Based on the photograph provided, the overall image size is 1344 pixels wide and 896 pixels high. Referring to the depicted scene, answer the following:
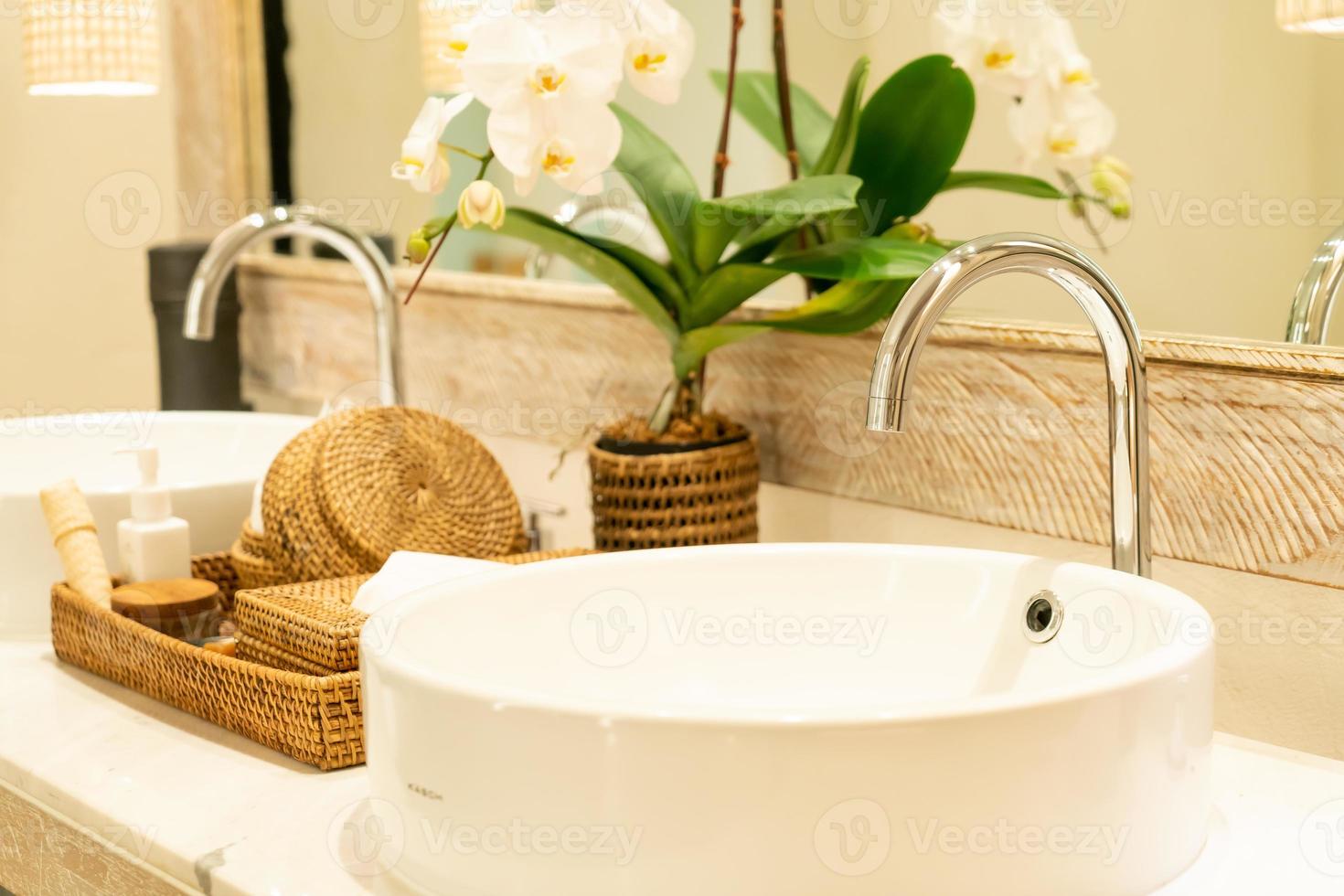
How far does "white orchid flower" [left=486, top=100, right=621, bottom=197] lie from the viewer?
0.94 metres

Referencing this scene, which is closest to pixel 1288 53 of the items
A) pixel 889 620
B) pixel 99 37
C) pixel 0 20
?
pixel 889 620

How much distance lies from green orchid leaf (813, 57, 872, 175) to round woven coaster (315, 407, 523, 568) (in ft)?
1.10

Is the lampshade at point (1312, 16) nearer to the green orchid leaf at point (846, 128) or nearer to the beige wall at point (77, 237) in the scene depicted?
the green orchid leaf at point (846, 128)

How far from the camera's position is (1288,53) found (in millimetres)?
827

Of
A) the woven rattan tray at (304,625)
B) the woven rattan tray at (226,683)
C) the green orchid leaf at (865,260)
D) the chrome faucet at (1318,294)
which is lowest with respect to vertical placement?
the woven rattan tray at (226,683)

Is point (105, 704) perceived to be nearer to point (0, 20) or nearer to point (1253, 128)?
point (1253, 128)

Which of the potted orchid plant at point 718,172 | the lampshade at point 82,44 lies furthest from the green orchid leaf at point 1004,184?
the lampshade at point 82,44

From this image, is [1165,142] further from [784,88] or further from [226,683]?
[226,683]

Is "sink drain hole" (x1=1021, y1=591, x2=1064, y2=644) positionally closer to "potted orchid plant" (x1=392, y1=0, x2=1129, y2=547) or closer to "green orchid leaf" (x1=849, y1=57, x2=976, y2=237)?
"potted orchid plant" (x1=392, y1=0, x2=1129, y2=547)

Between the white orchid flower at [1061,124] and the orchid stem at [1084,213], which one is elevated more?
the white orchid flower at [1061,124]

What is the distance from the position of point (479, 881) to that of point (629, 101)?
2.76 ft

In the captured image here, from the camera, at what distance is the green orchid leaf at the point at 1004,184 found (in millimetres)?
975

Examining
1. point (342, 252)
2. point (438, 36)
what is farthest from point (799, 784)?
point (438, 36)

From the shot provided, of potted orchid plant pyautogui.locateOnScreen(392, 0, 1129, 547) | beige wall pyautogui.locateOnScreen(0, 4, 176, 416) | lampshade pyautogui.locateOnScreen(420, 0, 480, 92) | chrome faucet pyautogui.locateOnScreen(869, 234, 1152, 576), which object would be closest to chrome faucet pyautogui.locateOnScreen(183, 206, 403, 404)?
lampshade pyautogui.locateOnScreen(420, 0, 480, 92)
